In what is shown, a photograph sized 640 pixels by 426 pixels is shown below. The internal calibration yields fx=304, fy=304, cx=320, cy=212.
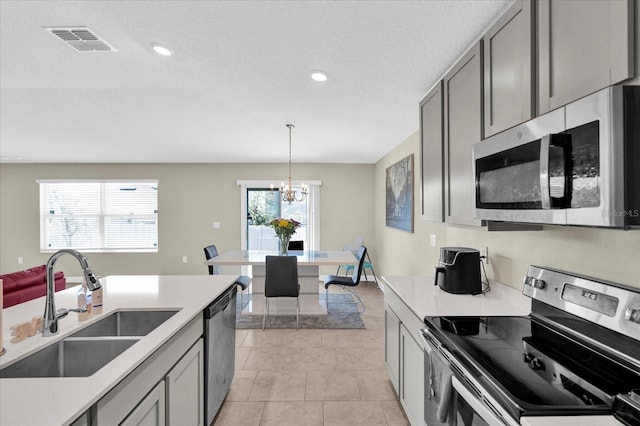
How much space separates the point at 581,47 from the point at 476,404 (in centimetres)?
120

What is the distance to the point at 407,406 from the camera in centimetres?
187

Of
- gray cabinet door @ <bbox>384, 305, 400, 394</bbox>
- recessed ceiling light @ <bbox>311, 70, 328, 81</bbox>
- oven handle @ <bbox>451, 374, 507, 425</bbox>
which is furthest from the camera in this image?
recessed ceiling light @ <bbox>311, 70, 328, 81</bbox>

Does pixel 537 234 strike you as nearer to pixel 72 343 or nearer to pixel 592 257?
pixel 592 257

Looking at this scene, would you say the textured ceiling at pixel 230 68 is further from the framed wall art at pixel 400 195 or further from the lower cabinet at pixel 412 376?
the lower cabinet at pixel 412 376

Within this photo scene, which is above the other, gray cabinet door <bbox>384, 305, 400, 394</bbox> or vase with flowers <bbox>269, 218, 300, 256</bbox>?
vase with flowers <bbox>269, 218, 300, 256</bbox>

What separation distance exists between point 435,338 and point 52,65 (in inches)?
122

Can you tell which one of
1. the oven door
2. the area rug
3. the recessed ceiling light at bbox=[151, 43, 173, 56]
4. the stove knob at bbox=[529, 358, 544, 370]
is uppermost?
the recessed ceiling light at bbox=[151, 43, 173, 56]

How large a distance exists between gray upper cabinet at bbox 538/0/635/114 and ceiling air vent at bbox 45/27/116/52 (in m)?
2.35

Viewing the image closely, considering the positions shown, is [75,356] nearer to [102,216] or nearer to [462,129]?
[462,129]

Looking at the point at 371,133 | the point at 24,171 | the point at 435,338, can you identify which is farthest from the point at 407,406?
the point at 24,171

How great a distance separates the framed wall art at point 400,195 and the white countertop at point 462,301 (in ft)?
6.53

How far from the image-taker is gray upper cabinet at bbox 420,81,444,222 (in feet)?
6.86

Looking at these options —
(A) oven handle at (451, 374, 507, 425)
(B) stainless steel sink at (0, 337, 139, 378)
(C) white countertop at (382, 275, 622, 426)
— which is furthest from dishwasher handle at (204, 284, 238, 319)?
(A) oven handle at (451, 374, 507, 425)

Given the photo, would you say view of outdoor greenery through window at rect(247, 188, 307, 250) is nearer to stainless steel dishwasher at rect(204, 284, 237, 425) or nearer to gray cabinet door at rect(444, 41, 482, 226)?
stainless steel dishwasher at rect(204, 284, 237, 425)
